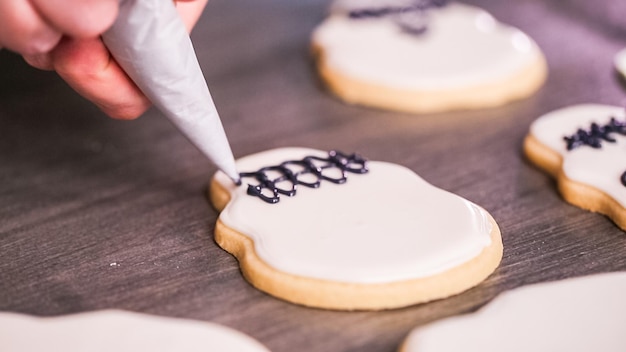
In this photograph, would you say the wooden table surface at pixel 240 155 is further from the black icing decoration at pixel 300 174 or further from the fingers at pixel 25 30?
the fingers at pixel 25 30

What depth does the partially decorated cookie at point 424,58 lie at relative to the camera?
1.32 metres

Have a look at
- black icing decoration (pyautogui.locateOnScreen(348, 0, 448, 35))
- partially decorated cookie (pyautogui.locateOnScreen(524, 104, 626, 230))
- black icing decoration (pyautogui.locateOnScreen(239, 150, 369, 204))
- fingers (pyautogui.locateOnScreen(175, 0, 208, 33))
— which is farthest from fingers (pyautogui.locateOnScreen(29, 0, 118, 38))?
black icing decoration (pyautogui.locateOnScreen(348, 0, 448, 35))

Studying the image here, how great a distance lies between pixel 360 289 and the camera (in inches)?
33.9

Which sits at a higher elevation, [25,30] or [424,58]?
[25,30]

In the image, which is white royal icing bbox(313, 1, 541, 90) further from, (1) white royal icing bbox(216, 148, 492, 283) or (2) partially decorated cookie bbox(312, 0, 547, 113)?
(1) white royal icing bbox(216, 148, 492, 283)

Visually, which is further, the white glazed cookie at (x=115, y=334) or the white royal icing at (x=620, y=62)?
the white royal icing at (x=620, y=62)

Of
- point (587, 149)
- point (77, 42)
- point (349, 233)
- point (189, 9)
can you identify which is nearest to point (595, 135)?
point (587, 149)

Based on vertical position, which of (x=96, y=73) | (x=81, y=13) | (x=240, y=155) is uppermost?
(x=81, y=13)

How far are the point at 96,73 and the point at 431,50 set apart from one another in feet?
2.23

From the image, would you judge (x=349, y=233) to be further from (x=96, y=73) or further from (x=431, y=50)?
(x=431, y=50)

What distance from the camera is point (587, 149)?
113 cm

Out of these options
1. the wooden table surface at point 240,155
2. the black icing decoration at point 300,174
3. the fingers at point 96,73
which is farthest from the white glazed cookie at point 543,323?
the fingers at point 96,73

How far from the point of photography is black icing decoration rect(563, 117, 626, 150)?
1134mm

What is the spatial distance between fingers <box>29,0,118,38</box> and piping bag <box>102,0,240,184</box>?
0.13 feet
